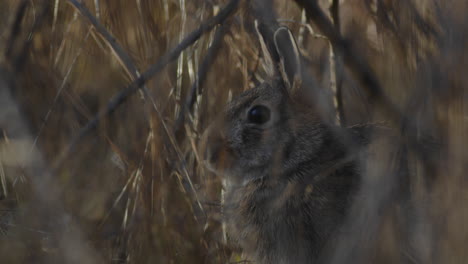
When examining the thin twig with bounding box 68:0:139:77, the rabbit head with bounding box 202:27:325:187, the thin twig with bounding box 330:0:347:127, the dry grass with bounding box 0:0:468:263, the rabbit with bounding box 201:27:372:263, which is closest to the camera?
the dry grass with bounding box 0:0:468:263

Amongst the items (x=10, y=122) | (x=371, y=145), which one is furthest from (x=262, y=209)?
(x=10, y=122)

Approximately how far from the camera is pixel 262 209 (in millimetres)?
2266

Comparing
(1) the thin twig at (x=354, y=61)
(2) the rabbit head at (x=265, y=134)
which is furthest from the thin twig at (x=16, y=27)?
(1) the thin twig at (x=354, y=61)

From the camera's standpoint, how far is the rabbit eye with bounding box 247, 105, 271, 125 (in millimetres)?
2299

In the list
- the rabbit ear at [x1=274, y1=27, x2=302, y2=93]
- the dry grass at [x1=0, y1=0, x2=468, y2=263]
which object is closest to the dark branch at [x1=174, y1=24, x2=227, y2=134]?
the dry grass at [x1=0, y1=0, x2=468, y2=263]

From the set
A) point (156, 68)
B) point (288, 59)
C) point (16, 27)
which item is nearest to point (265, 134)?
point (288, 59)

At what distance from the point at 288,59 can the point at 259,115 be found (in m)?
0.25

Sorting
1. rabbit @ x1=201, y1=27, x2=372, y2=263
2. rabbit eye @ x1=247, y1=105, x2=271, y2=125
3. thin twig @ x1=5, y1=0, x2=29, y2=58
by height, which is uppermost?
thin twig @ x1=5, y1=0, x2=29, y2=58

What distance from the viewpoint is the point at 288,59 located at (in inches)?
94.2

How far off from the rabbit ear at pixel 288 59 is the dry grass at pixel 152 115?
29 cm

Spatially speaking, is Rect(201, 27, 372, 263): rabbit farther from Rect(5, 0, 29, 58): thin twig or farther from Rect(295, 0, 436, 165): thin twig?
Rect(5, 0, 29, 58): thin twig

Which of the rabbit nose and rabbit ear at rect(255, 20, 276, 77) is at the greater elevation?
rabbit ear at rect(255, 20, 276, 77)

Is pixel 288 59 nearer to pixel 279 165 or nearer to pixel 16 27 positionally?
pixel 279 165

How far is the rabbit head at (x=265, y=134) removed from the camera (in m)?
2.25
